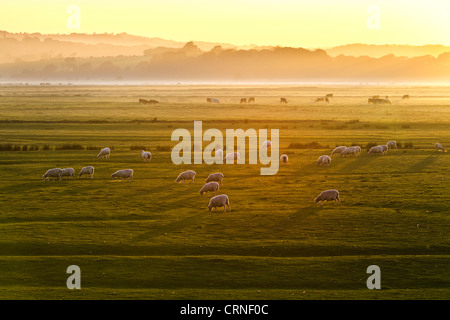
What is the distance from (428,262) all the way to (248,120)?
69582 mm

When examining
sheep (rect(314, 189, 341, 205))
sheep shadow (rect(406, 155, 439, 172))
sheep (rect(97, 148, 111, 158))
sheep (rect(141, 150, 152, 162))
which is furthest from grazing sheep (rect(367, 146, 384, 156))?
sheep (rect(97, 148, 111, 158))

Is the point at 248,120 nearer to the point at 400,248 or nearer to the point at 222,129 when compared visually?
the point at 222,129

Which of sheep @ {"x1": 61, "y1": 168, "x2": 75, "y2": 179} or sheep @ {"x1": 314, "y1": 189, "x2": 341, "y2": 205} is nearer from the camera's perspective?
sheep @ {"x1": 314, "y1": 189, "x2": 341, "y2": 205}

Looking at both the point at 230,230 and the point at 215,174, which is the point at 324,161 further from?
the point at 230,230

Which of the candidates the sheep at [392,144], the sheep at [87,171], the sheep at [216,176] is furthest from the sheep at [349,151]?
the sheep at [87,171]

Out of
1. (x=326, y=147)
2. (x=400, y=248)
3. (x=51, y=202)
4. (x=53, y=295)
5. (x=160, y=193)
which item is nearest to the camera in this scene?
(x=53, y=295)

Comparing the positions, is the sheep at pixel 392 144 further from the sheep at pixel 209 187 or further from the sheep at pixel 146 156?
the sheep at pixel 209 187

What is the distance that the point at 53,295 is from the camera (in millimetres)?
21234

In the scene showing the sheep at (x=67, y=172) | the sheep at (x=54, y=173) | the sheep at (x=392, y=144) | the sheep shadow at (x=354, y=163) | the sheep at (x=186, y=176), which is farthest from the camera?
the sheep at (x=392, y=144)

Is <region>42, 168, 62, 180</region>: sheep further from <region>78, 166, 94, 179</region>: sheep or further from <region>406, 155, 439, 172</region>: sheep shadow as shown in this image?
<region>406, 155, 439, 172</region>: sheep shadow

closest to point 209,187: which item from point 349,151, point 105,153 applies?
point 105,153

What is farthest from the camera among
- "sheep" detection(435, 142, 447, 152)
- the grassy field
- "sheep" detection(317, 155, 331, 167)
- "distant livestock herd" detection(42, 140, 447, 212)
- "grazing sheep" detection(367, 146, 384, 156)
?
"sheep" detection(435, 142, 447, 152)
